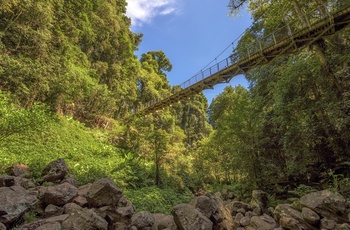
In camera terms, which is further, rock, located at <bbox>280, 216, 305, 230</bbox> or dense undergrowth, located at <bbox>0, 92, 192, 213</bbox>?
dense undergrowth, located at <bbox>0, 92, 192, 213</bbox>

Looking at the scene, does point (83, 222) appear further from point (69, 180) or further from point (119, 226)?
point (69, 180)

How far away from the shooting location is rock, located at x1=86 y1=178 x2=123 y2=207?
407cm

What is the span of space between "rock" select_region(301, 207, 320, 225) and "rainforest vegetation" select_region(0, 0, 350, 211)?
1711mm

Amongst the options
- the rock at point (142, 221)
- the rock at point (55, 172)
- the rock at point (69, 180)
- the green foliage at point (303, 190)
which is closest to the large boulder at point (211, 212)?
the rock at point (142, 221)

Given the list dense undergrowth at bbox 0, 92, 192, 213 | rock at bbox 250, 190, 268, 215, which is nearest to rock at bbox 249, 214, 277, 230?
rock at bbox 250, 190, 268, 215

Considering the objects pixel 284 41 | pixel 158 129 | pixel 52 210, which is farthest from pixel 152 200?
pixel 284 41

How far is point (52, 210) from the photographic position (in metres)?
3.81

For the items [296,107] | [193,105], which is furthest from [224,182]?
[193,105]

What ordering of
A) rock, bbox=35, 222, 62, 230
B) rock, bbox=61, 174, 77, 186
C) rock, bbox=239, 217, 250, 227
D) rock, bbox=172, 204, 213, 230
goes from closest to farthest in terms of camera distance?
rock, bbox=35, 222, 62, 230
rock, bbox=172, 204, 213, 230
rock, bbox=239, 217, 250, 227
rock, bbox=61, 174, 77, 186

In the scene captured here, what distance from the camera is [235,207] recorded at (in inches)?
239

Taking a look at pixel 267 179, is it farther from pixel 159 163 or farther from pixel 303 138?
pixel 159 163

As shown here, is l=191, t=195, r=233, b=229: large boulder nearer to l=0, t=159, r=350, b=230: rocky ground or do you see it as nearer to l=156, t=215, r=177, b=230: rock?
l=0, t=159, r=350, b=230: rocky ground

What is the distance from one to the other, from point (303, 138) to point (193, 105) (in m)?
27.1

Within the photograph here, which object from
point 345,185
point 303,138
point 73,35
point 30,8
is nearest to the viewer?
point 345,185
